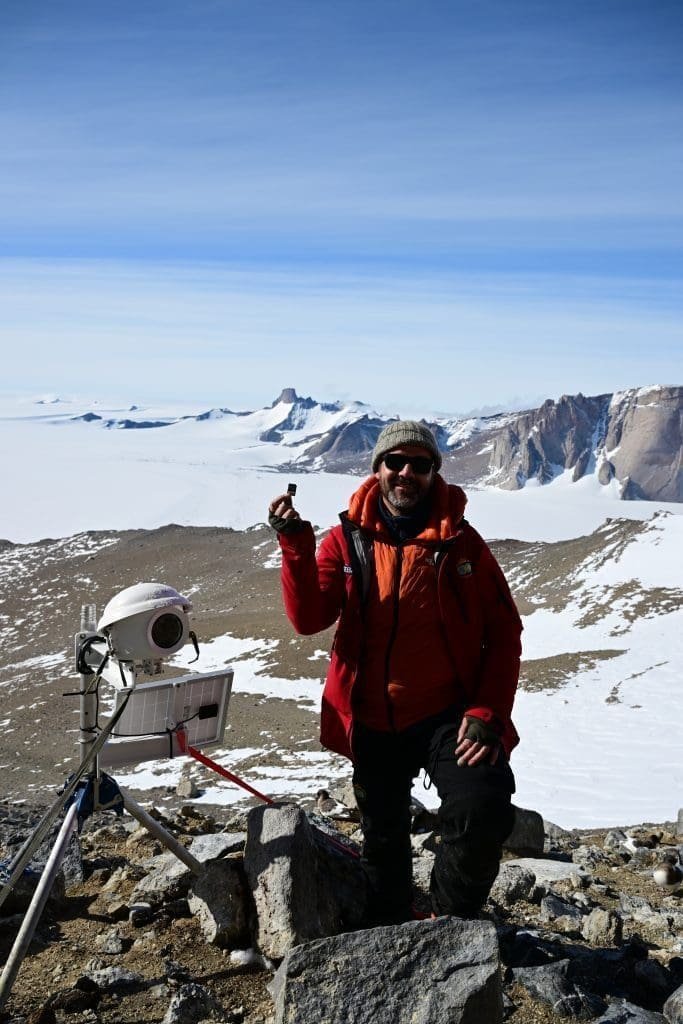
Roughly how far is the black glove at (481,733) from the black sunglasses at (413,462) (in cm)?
139

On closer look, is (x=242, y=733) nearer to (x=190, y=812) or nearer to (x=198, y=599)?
(x=190, y=812)

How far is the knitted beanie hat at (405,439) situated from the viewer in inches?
186

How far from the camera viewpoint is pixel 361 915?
481 centimetres

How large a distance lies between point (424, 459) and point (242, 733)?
28223 mm

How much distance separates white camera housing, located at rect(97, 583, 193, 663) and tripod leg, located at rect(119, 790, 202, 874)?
976 mm

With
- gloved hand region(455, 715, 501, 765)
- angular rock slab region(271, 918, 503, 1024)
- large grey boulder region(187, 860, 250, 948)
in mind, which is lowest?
large grey boulder region(187, 860, 250, 948)

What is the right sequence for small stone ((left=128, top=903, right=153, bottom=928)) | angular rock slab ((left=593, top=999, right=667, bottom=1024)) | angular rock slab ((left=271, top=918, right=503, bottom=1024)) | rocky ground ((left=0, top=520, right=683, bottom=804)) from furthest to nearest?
rocky ground ((left=0, top=520, right=683, bottom=804))
small stone ((left=128, top=903, right=153, bottom=928))
angular rock slab ((left=593, top=999, right=667, bottom=1024))
angular rock slab ((left=271, top=918, right=503, bottom=1024))

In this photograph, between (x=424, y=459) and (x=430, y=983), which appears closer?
(x=430, y=983)

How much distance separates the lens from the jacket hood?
4.57m

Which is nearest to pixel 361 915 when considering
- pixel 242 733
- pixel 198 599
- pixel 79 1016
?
pixel 79 1016

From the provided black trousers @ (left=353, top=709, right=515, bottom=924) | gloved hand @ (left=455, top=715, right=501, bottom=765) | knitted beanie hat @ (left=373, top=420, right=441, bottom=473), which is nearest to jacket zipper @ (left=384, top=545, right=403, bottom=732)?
black trousers @ (left=353, top=709, right=515, bottom=924)

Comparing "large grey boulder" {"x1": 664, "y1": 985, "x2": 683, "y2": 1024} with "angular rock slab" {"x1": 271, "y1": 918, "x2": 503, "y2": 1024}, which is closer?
"angular rock slab" {"x1": 271, "y1": 918, "x2": 503, "y2": 1024}

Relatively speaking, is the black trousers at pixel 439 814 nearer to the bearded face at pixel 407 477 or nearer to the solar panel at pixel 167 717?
the solar panel at pixel 167 717

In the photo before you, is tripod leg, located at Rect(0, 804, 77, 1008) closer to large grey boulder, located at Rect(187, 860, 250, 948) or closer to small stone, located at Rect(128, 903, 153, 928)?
large grey boulder, located at Rect(187, 860, 250, 948)
